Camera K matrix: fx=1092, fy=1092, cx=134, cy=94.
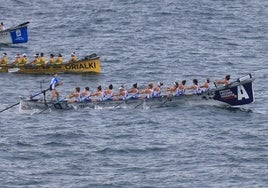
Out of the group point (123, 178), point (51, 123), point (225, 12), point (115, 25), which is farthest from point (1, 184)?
point (225, 12)

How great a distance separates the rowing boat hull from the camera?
77375mm

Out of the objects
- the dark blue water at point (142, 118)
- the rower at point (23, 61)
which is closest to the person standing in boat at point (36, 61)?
the rower at point (23, 61)

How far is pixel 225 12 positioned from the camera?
12156cm

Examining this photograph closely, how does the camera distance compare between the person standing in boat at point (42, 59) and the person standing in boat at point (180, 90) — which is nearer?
the person standing in boat at point (180, 90)

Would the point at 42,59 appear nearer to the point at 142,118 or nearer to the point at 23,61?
the point at 23,61

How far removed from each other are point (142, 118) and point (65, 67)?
1700 centimetres

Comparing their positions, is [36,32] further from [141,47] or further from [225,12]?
[225,12]

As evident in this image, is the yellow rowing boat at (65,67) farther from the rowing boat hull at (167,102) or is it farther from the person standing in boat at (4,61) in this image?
the rowing boat hull at (167,102)

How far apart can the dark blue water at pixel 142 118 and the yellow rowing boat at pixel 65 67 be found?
30.9 inches

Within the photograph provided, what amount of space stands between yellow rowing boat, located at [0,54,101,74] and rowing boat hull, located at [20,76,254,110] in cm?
1309

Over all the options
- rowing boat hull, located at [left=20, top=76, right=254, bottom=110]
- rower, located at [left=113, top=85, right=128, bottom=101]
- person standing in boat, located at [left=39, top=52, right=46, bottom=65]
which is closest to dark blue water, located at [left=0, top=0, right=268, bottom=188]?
rowing boat hull, located at [left=20, top=76, right=254, bottom=110]

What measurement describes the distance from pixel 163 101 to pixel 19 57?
19053 mm

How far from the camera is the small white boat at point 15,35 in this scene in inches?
4078

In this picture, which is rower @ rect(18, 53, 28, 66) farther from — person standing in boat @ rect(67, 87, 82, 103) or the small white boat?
person standing in boat @ rect(67, 87, 82, 103)
